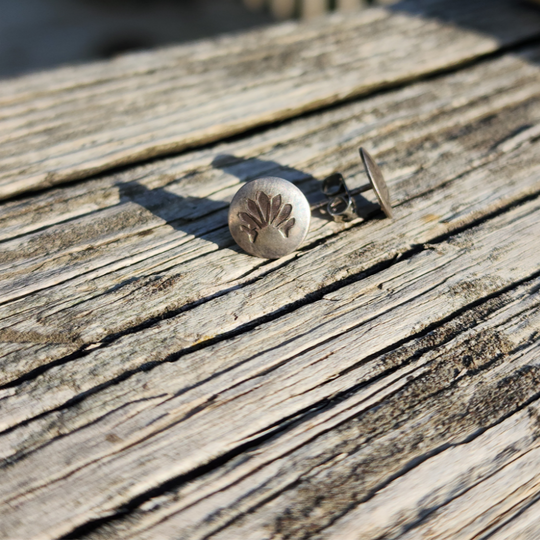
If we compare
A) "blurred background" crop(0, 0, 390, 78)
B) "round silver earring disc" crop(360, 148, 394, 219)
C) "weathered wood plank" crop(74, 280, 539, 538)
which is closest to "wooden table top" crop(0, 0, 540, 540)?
"weathered wood plank" crop(74, 280, 539, 538)

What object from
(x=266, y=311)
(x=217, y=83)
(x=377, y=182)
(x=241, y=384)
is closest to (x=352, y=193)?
(x=377, y=182)

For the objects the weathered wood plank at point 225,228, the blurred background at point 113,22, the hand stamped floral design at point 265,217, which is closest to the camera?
the weathered wood plank at point 225,228

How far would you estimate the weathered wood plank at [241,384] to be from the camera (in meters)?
1.39

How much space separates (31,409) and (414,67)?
3097mm

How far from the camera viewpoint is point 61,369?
5.41 feet

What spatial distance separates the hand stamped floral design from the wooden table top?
6.0 inches

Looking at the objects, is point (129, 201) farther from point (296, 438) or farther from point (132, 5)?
point (132, 5)

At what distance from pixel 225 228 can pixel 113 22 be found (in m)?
6.82

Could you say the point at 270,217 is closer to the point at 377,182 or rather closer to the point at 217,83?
the point at 377,182

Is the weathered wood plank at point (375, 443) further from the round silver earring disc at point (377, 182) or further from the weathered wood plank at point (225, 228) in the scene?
the round silver earring disc at point (377, 182)

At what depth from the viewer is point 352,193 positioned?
2.22 meters

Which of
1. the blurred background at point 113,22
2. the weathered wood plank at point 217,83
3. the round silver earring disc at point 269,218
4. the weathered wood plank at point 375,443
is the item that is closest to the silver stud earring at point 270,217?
the round silver earring disc at point 269,218

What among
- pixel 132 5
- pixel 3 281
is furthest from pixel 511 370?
pixel 132 5

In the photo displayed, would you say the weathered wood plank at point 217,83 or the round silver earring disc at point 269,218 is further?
the weathered wood plank at point 217,83
